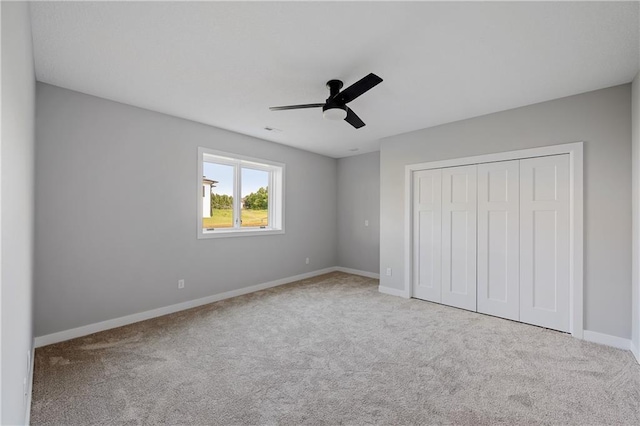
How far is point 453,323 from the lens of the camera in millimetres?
3352

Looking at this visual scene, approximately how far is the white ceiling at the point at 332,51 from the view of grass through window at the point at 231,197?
125 cm

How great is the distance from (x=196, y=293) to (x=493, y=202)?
13.5ft

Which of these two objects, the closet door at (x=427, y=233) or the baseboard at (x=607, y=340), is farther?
the closet door at (x=427, y=233)

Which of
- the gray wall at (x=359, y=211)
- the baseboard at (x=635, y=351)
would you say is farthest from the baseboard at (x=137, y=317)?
the baseboard at (x=635, y=351)

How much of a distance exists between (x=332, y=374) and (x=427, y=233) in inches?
103

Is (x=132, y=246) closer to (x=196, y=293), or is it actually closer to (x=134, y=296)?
(x=134, y=296)

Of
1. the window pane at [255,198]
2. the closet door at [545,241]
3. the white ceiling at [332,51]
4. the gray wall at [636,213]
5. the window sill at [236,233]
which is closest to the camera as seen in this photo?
the white ceiling at [332,51]

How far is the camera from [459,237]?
389 cm

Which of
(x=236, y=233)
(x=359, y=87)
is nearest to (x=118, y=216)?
(x=236, y=233)

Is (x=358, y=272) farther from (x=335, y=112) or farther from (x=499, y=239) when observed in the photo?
(x=335, y=112)

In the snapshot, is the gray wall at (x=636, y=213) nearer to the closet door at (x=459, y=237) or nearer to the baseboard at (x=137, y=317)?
the closet door at (x=459, y=237)

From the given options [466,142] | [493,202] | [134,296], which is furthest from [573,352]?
[134,296]

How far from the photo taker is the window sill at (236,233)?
4.05 metres

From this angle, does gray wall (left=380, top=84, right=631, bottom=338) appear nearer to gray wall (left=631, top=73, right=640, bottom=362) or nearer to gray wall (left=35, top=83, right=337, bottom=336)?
gray wall (left=631, top=73, right=640, bottom=362)
